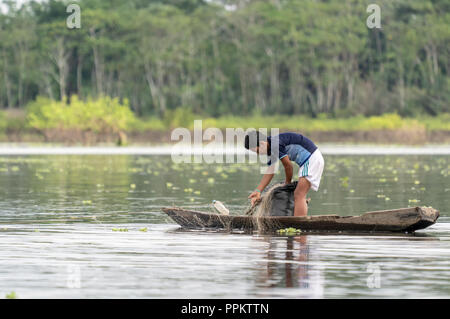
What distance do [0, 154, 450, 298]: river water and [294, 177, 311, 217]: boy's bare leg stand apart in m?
0.62

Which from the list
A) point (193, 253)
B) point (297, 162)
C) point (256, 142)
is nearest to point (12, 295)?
point (193, 253)

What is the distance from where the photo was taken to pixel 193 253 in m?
14.2

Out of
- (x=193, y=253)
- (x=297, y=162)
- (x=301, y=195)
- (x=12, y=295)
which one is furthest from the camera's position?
(x=301, y=195)

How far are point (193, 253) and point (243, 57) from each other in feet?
257

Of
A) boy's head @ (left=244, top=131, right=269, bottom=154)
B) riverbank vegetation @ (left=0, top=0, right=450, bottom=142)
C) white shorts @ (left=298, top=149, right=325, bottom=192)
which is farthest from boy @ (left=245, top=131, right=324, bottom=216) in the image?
riverbank vegetation @ (left=0, top=0, right=450, bottom=142)

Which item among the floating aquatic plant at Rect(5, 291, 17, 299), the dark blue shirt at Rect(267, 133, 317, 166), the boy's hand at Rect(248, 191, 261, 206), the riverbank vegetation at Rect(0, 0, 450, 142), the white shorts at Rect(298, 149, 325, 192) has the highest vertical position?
the riverbank vegetation at Rect(0, 0, 450, 142)

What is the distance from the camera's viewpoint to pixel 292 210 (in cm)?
1697

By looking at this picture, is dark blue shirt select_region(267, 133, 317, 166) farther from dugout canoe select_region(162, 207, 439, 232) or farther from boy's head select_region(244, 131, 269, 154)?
dugout canoe select_region(162, 207, 439, 232)

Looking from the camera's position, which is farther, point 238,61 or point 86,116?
point 238,61

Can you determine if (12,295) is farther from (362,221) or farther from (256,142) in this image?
(362,221)

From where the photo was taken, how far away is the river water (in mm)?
11258

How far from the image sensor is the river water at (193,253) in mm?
11258

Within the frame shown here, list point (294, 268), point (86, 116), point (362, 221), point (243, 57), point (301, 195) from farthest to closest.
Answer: point (243, 57) → point (86, 116) → point (301, 195) → point (362, 221) → point (294, 268)
